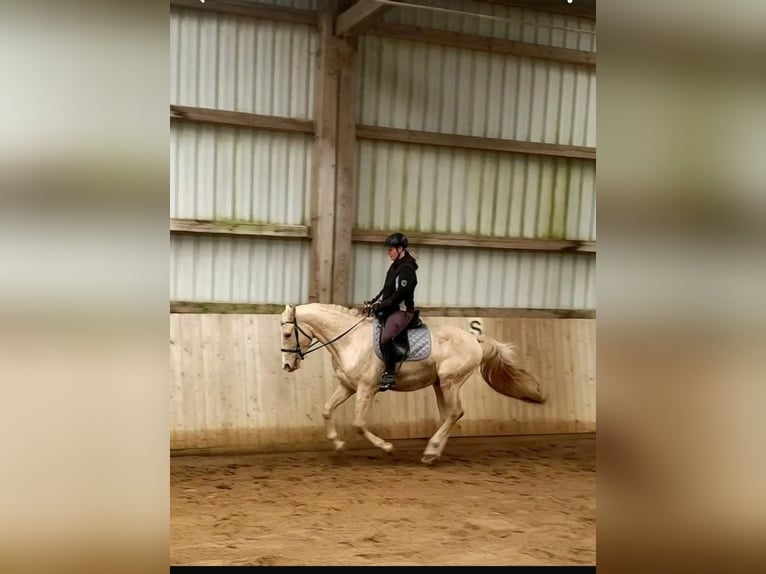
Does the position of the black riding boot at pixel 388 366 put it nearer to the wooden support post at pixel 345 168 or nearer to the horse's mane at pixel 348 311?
the horse's mane at pixel 348 311

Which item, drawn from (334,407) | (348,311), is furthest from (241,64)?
(334,407)

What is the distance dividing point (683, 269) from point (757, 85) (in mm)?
187

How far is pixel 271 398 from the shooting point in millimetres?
4746

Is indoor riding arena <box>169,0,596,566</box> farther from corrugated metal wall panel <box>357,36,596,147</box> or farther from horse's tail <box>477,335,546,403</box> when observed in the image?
horse's tail <box>477,335,546,403</box>

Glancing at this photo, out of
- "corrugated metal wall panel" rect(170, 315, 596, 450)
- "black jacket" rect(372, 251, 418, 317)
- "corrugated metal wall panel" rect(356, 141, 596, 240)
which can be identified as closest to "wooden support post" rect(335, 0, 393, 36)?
"corrugated metal wall panel" rect(356, 141, 596, 240)

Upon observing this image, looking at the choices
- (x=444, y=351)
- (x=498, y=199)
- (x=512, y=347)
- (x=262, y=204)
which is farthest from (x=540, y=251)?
(x=262, y=204)

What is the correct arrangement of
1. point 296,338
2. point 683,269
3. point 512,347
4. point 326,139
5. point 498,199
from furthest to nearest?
point 498,199 → point 326,139 → point 512,347 → point 296,338 → point 683,269

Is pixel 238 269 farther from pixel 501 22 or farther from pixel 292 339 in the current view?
pixel 501 22

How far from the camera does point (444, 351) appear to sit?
4473 mm

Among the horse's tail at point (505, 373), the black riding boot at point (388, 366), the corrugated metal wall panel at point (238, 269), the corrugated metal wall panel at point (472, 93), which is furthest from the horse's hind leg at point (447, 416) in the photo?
the corrugated metal wall panel at point (472, 93)

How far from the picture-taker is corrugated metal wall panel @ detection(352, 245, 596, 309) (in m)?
5.27

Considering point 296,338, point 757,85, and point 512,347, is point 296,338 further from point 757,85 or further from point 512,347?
point 757,85

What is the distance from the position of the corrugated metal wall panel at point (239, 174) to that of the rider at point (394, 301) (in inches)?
41.6

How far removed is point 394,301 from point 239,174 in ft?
5.09
